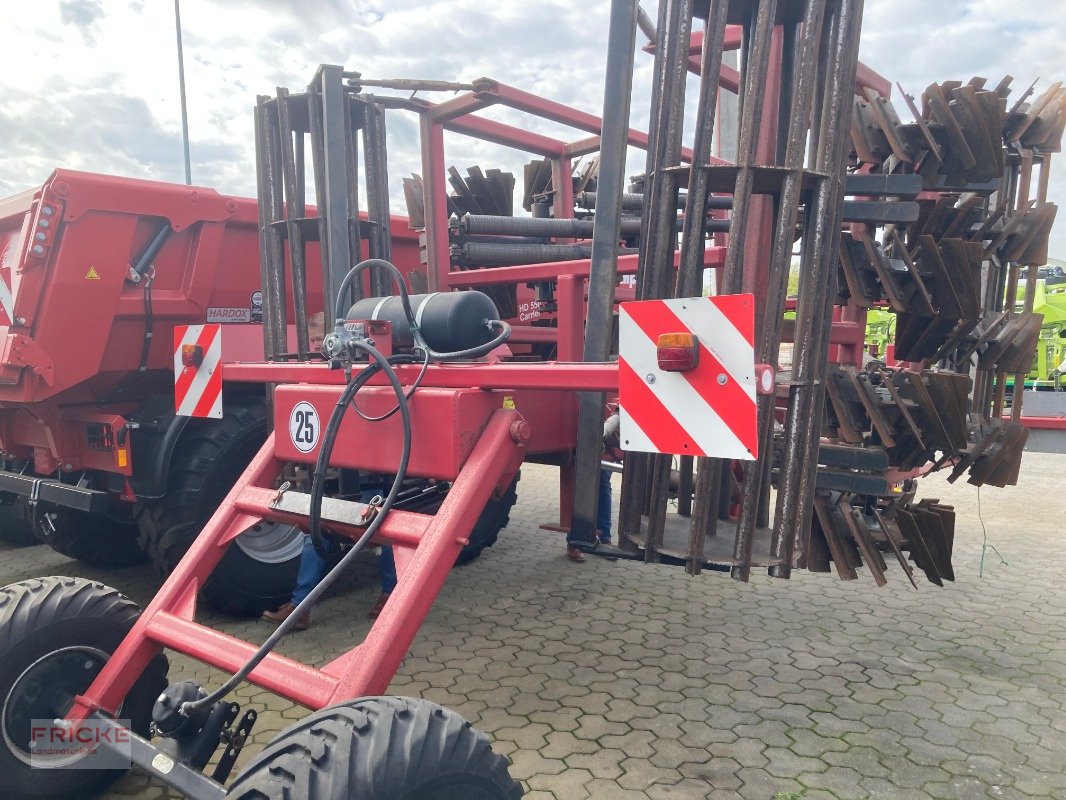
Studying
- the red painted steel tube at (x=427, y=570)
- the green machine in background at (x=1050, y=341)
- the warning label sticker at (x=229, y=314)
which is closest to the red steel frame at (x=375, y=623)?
the red painted steel tube at (x=427, y=570)

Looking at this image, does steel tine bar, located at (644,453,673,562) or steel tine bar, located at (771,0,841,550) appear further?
steel tine bar, located at (644,453,673,562)

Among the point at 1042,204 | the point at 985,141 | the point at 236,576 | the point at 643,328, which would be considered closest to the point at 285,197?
the point at 236,576

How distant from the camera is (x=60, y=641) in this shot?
7.49 ft

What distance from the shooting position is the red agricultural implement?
1.94m

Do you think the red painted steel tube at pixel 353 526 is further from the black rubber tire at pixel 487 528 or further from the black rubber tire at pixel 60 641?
the black rubber tire at pixel 487 528

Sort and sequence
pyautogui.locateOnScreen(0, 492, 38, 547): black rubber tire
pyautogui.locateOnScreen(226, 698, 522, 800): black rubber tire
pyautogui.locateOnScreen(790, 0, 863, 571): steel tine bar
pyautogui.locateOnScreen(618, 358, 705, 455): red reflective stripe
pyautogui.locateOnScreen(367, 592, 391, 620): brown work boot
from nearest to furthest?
pyautogui.locateOnScreen(226, 698, 522, 800): black rubber tire → pyautogui.locateOnScreen(618, 358, 705, 455): red reflective stripe → pyautogui.locateOnScreen(790, 0, 863, 571): steel tine bar → pyautogui.locateOnScreen(367, 592, 391, 620): brown work boot → pyautogui.locateOnScreen(0, 492, 38, 547): black rubber tire

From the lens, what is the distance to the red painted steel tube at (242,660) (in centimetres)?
191

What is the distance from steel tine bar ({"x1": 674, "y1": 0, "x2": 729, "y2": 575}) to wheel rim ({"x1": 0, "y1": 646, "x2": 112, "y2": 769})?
1815mm

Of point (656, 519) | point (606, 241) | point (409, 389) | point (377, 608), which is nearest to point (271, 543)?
point (377, 608)

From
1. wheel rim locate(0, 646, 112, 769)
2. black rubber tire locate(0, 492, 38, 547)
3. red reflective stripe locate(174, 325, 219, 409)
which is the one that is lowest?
black rubber tire locate(0, 492, 38, 547)

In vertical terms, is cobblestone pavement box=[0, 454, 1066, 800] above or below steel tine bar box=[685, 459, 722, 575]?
below

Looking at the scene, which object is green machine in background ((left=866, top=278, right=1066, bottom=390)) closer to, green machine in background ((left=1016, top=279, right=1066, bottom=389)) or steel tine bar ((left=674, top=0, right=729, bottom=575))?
green machine in background ((left=1016, top=279, right=1066, bottom=389))

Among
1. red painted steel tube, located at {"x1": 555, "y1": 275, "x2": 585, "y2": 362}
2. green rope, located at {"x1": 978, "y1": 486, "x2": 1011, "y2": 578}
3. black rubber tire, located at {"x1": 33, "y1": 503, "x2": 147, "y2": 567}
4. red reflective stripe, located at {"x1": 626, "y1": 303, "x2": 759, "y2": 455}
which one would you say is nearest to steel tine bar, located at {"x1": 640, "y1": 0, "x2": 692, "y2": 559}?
red reflective stripe, located at {"x1": 626, "y1": 303, "x2": 759, "y2": 455}

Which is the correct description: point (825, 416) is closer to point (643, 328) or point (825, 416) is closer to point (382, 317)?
point (643, 328)
